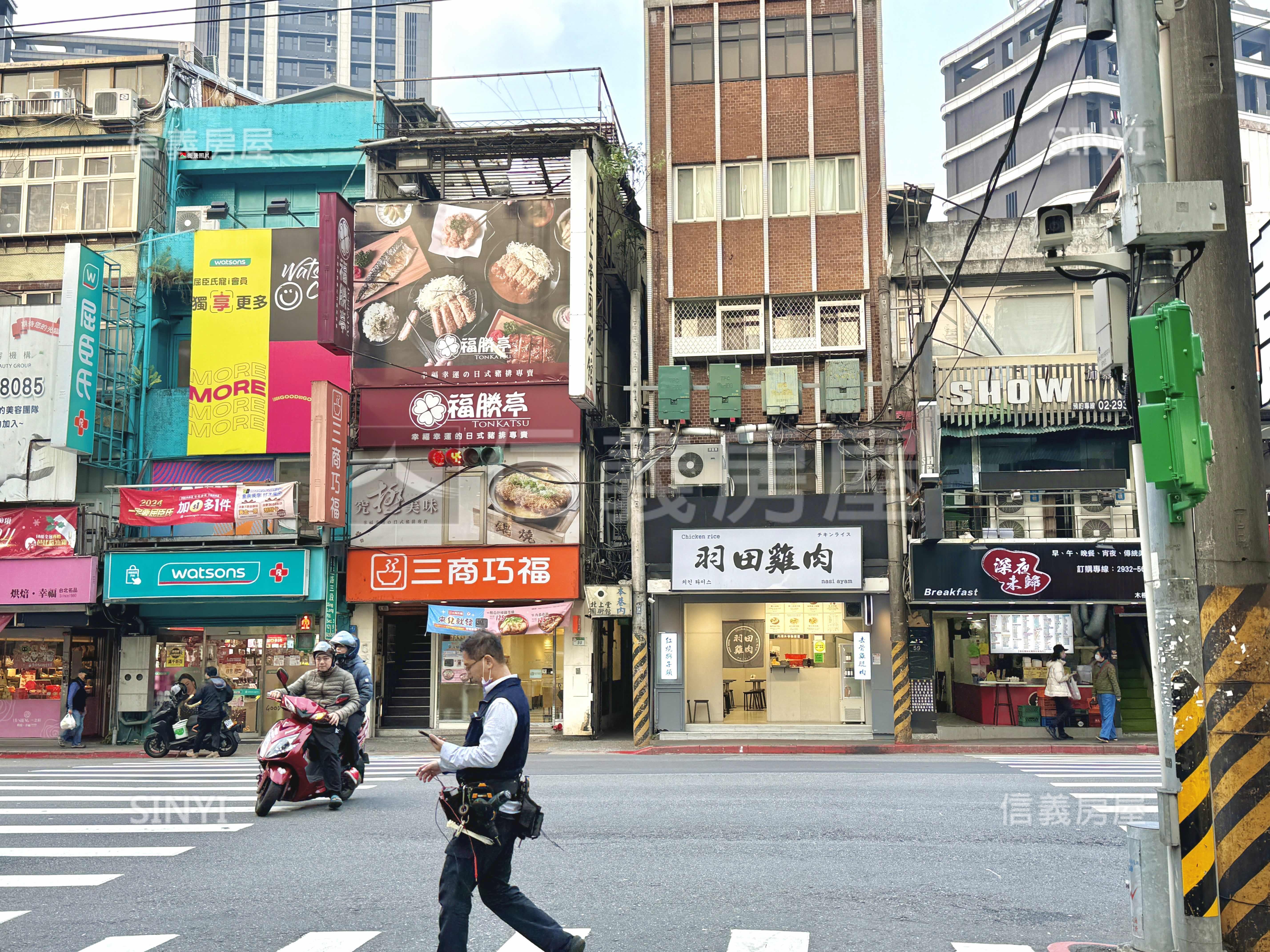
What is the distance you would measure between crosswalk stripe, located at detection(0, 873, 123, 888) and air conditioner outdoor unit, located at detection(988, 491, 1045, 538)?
22174 millimetres

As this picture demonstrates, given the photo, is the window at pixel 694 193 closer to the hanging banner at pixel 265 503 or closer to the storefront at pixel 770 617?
the storefront at pixel 770 617

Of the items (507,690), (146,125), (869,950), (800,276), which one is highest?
(146,125)

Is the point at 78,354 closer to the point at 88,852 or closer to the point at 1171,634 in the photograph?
the point at 88,852

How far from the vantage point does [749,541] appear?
25.7 meters

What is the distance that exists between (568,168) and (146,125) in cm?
1160

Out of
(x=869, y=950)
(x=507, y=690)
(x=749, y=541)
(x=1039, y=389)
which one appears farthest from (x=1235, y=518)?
(x=1039, y=389)

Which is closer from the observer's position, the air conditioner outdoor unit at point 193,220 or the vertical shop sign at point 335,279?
the vertical shop sign at point 335,279

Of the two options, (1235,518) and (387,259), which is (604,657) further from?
(1235,518)

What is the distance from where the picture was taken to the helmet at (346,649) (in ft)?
41.5

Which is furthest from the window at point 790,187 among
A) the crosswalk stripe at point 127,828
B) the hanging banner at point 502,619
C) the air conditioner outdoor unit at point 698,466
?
the crosswalk stripe at point 127,828

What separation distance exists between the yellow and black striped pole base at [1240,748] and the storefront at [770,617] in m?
18.5

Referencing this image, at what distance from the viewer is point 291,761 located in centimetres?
1157

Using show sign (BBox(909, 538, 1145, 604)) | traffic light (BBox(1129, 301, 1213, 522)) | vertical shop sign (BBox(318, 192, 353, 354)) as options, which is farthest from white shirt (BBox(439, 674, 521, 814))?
vertical shop sign (BBox(318, 192, 353, 354))

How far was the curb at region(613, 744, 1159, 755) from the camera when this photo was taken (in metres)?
21.8
